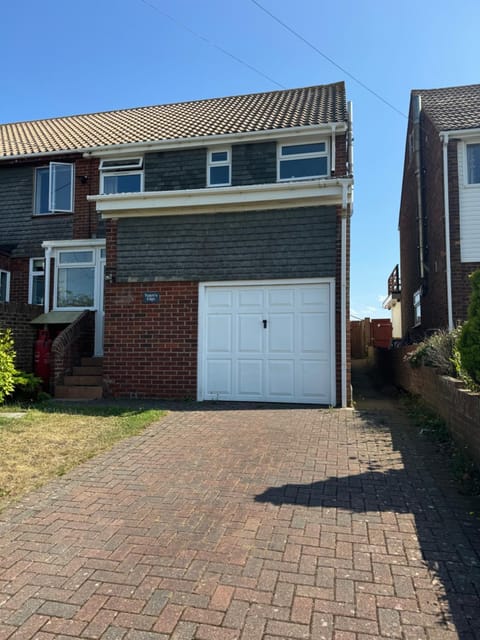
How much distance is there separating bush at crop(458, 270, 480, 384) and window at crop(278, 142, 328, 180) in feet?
24.1

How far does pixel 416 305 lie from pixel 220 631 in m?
15.1

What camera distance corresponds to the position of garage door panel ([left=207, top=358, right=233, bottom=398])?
8.92 metres

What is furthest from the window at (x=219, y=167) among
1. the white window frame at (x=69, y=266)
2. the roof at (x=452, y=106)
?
the roof at (x=452, y=106)

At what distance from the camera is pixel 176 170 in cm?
1191

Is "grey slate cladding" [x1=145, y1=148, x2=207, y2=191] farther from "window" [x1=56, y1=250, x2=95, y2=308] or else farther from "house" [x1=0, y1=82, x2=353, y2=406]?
"window" [x1=56, y1=250, x2=95, y2=308]

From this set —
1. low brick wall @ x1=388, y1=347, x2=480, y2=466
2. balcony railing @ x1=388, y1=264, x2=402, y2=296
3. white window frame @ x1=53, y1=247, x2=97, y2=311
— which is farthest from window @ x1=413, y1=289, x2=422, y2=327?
white window frame @ x1=53, y1=247, x2=97, y2=311

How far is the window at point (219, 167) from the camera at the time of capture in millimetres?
11719

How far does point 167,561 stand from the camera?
286 cm

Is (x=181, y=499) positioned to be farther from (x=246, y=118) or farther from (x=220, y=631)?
(x=246, y=118)

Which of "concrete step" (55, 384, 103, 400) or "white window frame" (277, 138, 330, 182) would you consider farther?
"white window frame" (277, 138, 330, 182)

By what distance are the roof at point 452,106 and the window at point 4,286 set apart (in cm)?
1237

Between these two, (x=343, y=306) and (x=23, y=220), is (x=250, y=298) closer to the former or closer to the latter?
(x=343, y=306)

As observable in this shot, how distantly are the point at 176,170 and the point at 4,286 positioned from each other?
19.5 feet

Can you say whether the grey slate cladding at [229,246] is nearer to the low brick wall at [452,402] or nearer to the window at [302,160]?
the low brick wall at [452,402]
